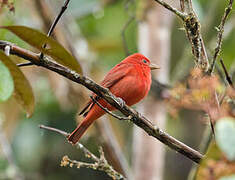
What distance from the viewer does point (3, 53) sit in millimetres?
1657

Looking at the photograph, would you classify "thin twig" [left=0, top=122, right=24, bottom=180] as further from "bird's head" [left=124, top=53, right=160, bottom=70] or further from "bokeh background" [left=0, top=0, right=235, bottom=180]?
"bird's head" [left=124, top=53, right=160, bottom=70]

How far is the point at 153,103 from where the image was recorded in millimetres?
4738

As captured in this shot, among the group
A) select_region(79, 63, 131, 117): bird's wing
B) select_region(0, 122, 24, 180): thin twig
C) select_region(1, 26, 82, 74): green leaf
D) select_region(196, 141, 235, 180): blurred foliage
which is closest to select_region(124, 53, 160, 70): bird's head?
select_region(79, 63, 131, 117): bird's wing

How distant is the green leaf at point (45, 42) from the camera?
1645mm

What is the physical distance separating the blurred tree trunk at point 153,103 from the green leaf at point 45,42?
2854mm

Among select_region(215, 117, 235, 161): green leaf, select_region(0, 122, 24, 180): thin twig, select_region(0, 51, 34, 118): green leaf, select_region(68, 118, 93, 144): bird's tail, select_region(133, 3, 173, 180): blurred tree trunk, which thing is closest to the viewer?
select_region(215, 117, 235, 161): green leaf

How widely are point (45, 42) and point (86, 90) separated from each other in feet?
10.2

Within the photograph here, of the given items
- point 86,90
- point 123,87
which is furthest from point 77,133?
point 86,90

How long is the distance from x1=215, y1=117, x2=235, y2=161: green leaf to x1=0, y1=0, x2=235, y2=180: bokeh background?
2765 mm

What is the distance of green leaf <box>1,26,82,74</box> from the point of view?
5.40ft

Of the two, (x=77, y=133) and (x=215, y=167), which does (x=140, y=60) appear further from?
(x=215, y=167)

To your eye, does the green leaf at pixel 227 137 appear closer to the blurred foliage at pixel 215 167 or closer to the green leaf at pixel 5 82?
the blurred foliage at pixel 215 167

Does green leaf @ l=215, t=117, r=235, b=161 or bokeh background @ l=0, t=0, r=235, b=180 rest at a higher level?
green leaf @ l=215, t=117, r=235, b=161

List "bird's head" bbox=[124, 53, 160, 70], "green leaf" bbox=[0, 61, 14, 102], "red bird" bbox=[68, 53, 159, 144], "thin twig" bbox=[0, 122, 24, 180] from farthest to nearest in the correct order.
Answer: "thin twig" bbox=[0, 122, 24, 180], "bird's head" bbox=[124, 53, 160, 70], "red bird" bbox=[68, 53, 159, 144], "green leaf" bbox=[0, 61, 14, 102]
